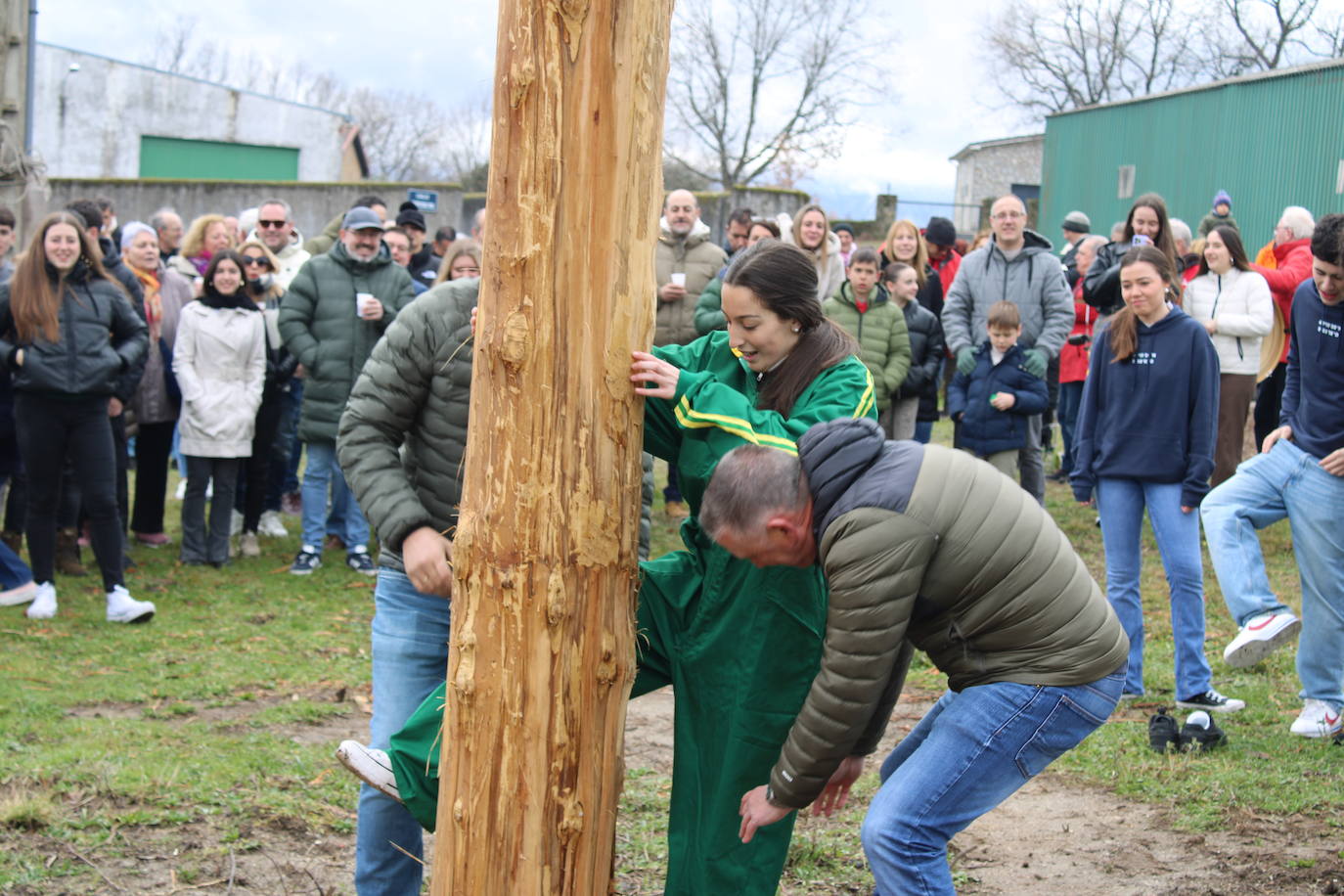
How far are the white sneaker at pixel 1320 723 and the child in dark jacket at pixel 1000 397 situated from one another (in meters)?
3.40

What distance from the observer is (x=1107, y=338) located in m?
6.42

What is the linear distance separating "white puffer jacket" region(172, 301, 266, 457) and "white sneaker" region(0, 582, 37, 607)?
1354mm

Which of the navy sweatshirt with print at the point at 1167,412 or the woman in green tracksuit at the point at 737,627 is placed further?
the navy sweatshirt with print at the point at 1167,412

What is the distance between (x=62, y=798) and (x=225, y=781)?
59 centimetres

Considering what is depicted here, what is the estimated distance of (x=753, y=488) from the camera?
3.04 meters

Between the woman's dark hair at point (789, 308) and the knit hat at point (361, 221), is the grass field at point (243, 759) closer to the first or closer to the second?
the woman's dark hair at point (789, 308)

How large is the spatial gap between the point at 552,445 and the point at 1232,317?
7600 mm

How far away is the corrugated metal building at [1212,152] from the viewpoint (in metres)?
16.5

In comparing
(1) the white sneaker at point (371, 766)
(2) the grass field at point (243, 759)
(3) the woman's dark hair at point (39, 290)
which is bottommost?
(2) the grass field at point (243, 759)

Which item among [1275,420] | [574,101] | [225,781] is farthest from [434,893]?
[1275,420]

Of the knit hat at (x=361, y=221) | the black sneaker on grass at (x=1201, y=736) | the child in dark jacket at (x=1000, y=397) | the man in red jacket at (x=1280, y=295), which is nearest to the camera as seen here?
the black sneaker on grass at (x=1201, y=736)

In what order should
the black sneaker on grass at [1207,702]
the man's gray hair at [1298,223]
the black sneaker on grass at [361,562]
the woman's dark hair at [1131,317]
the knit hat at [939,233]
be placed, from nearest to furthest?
the woman's dark hair at [1131,317]
the black sneaker on grass at [1207,702]
the black sneaker on grass at [361,562]
the man's gray hair at [1298,223]
the knit hat at [939,233]

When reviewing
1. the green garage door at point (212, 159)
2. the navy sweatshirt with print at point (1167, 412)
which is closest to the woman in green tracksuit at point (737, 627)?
the navy sweatshirt with print at point (1167, 412)

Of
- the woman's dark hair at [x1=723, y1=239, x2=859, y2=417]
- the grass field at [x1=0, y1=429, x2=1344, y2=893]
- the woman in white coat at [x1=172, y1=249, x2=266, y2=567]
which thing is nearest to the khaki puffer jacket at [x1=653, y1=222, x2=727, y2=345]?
the woman in white coat at [x1=172, y1=249, x2=266, y2=567]
